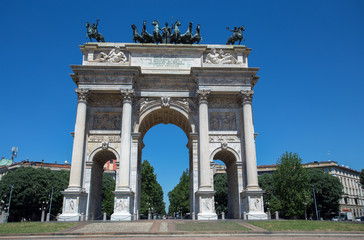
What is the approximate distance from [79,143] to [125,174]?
5014 millimetres

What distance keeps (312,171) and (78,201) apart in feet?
178

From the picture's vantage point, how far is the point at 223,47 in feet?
108

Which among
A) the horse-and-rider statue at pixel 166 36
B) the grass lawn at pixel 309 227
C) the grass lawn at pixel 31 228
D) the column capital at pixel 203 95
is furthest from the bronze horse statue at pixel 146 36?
the grass lawn at pixel 309 227

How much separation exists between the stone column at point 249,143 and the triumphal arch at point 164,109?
9 centimetres

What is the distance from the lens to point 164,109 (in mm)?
31688

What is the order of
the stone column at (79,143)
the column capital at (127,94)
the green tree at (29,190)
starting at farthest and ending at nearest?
the green tree at (29,190) < the column capital at (127,94) < the stone column at (79,143)

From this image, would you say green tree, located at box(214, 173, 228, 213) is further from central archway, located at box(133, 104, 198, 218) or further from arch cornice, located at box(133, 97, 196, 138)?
arch cornice, located at box(133, 97, 196, 138)

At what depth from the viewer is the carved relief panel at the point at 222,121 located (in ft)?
103

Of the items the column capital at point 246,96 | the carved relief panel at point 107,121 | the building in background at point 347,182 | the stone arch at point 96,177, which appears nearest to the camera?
the stone arch at point 96,177

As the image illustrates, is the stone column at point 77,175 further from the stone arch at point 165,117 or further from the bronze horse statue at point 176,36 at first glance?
the bronze horse statue at point 176,36

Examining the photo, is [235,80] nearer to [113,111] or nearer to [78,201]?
[113,111]

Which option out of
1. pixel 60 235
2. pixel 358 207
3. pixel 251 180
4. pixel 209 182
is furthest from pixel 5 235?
pixel 358 207

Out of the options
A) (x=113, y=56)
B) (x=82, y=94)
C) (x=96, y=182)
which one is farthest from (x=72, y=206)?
(x=113, y=56)

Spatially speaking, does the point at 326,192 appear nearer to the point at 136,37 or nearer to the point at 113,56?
the point at 136,37
